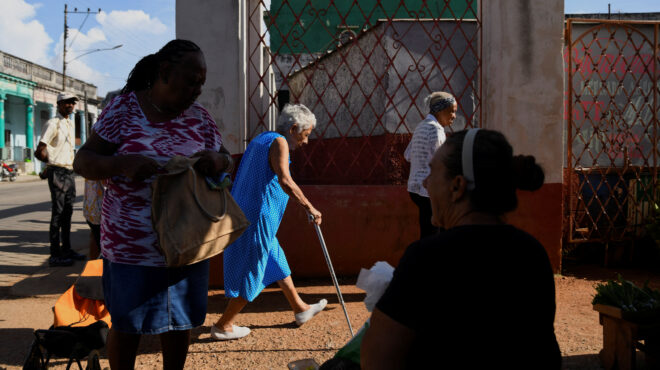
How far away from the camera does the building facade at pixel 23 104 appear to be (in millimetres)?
29163

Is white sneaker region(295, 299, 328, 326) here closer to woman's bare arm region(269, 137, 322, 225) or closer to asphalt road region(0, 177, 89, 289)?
woman's bare arm region(269, 137, 322, 225)

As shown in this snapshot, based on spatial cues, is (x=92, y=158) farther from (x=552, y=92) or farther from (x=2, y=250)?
(x=2, y=250)

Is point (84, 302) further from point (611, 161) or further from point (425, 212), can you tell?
point (611, 161)

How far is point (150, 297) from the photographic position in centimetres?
209

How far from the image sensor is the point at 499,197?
1.29 meters

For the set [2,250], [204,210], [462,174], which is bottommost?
[2,250]

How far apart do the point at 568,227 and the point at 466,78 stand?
1847mm

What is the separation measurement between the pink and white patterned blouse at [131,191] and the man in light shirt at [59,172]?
407 cm

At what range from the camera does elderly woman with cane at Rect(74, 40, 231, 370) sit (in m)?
2.05

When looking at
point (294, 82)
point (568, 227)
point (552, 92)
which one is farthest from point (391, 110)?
point (294, 82)

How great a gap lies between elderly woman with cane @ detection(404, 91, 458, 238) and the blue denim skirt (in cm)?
210

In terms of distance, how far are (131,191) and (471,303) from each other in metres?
1.43

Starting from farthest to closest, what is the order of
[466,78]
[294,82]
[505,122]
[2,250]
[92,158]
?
1. [294,82]
2. [2,250]
3. [466,78]
4. [505,122]
5. [92,158]

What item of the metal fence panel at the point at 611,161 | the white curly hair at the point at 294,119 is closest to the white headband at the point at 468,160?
the white curly hair at the point at 294,119
